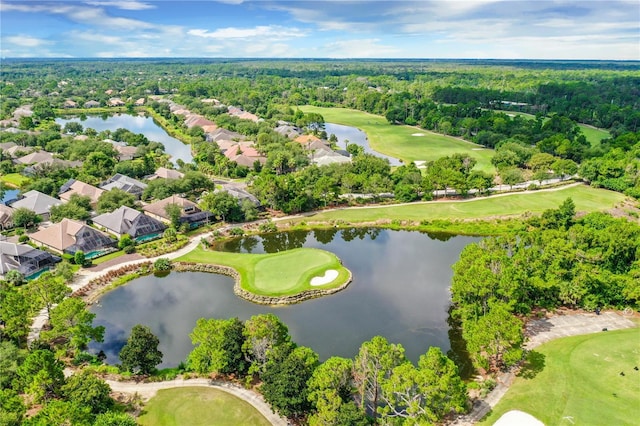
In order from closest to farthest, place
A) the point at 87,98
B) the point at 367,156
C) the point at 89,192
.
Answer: the point at 89,192 < the point at 367,156 < the point at 87,98

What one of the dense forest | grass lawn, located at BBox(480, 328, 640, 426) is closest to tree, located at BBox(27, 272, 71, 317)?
the dense forest

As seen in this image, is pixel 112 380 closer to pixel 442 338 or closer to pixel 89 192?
pixel 442 338

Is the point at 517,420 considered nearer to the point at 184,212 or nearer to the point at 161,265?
the point at 161,265

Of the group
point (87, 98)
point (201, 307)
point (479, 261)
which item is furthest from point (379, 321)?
point (87, 98)

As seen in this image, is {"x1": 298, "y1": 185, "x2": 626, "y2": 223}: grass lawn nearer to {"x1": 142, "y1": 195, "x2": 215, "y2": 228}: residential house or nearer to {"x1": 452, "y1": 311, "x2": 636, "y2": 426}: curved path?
{"x1": 142, "y1": 195, "x2": 215, "y2": 228}: residential house

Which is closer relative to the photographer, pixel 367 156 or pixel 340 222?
pixel 340 222

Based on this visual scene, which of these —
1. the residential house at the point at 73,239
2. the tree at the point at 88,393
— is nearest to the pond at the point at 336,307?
the tree at the point at 88,393

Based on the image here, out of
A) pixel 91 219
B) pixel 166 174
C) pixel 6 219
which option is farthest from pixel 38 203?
pixel 166 174
